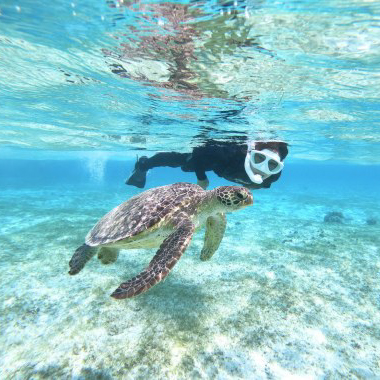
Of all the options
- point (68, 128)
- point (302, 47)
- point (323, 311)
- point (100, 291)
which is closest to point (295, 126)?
point (302, 47)

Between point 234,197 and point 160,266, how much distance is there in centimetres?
166

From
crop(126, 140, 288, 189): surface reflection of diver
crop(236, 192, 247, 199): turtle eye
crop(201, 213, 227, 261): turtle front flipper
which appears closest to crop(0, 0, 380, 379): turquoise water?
crop(201, 213, 227, 261): turtle front flipper

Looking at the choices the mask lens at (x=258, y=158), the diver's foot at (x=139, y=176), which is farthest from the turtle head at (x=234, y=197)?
the diver's foot at (x=139, y=176)

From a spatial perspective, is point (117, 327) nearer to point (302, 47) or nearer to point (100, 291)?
point (100, 291)

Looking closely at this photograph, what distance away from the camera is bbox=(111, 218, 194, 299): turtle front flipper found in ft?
9.98

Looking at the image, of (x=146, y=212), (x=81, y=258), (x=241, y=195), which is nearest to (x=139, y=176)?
(x=81, y=258)

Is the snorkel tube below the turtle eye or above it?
below

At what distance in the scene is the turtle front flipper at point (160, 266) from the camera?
3.04 meters

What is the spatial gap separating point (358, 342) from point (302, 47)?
6.23m

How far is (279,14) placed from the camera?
4691mm

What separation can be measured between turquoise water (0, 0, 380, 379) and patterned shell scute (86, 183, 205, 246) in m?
1.45

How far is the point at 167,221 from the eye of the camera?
4.41 m

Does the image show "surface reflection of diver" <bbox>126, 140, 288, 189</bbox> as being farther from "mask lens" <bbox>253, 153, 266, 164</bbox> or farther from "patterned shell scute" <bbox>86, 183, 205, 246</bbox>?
"patterned shell scute" <bbox>86, 183, 205, 246</bbox>

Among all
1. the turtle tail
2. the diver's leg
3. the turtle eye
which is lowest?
the turtle tail
